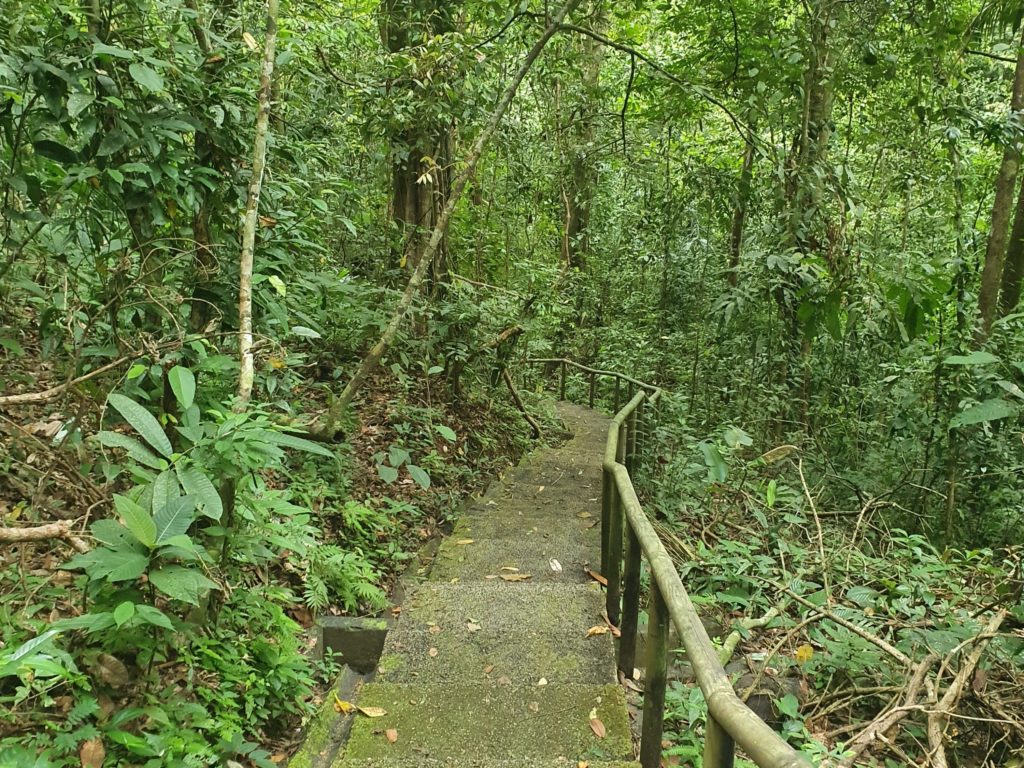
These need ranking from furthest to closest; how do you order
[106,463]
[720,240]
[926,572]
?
[720,240] → [926,572] → [106,463]

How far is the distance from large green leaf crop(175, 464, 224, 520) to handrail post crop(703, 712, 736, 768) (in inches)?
58.3

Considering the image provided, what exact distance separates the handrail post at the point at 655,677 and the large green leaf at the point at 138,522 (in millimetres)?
1470

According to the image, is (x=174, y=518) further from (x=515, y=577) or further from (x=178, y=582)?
(x=515, y=577)

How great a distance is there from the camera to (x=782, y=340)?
730 centimetres

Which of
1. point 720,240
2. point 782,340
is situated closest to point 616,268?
point 720,240

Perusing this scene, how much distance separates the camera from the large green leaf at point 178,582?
1.91m

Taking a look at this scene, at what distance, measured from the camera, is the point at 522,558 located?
4.32 metres

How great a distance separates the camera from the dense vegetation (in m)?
2.34

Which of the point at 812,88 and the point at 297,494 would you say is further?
the point at 812,88

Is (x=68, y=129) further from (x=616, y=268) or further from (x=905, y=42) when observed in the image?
(x=616, y=268)

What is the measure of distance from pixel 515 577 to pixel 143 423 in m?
2.50

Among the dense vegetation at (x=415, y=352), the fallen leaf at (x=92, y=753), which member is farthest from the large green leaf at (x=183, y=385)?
the fallen leaf at (x=92, y=753)

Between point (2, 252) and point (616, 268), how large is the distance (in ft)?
34.0

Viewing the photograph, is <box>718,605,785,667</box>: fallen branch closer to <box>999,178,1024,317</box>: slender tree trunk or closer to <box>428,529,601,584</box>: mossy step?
<box>428,529,601,584</box>: mossy step
